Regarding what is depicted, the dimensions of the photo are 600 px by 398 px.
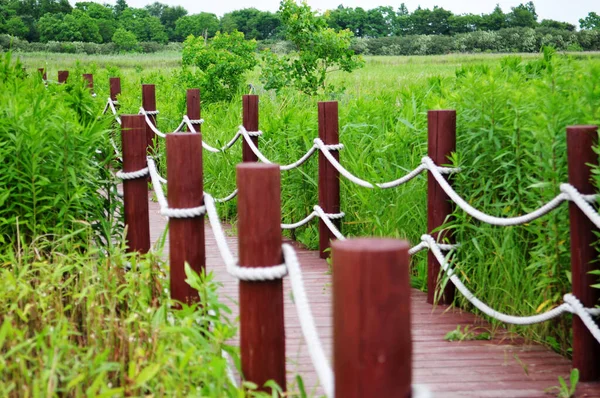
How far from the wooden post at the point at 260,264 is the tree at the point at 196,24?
322ft

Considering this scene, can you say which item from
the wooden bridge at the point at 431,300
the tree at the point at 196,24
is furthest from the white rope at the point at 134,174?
the tree at the point at 196,24

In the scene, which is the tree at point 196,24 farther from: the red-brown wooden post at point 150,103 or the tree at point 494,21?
the red-brown wooden post at point 150,103

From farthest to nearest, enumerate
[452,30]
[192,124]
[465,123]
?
[452,30] < [192,124] < [465,123]

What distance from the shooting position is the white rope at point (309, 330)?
201 centimetres

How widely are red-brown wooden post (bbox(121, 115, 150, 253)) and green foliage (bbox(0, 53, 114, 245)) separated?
246 millimetres

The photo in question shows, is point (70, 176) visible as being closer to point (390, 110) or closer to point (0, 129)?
point (0, 129)

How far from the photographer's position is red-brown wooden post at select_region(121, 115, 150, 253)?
4352 mm

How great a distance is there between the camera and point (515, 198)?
4.20 meters

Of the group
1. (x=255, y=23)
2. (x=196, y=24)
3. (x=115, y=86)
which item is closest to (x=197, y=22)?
(x=196, y=24)

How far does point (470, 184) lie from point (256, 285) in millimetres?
2314

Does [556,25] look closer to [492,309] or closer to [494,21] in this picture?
[494,21]

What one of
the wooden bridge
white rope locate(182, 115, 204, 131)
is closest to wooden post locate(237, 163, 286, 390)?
the wooden bridge

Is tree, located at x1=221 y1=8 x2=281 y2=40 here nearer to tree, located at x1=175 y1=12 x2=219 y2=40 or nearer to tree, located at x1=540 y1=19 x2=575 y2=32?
tree, located at x1=175 y1=12 x2=219 y2=40

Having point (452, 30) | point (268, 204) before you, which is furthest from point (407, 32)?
point (268, 204)
